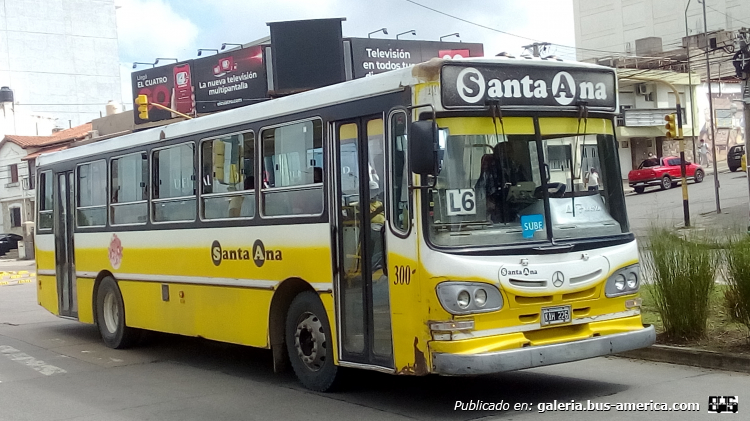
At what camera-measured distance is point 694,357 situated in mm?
9398

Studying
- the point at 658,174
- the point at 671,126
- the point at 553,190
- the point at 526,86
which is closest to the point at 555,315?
the point at 553,190

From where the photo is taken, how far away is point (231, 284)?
10.3 m

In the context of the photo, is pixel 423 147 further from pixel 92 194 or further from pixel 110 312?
pixel 92 194

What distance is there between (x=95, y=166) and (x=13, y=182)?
55227mm

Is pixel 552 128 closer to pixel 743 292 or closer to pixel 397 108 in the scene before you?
pixel 397 108

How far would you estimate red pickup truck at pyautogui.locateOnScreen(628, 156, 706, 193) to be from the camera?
4744 cm

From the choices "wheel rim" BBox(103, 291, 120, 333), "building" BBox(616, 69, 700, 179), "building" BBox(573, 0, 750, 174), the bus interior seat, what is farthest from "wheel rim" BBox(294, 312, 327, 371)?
"building" BBox(616, 69, 700, 179)

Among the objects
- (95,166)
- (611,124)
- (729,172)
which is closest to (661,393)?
(611,124)

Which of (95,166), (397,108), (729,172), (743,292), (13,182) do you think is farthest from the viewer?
(13,182)

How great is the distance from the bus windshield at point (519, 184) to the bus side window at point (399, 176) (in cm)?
29

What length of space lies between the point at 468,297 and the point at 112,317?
7.60 m

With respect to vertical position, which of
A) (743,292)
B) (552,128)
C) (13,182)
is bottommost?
(743,292)

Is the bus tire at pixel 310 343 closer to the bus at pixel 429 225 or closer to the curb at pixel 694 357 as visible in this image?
the bus at pixel 429 225

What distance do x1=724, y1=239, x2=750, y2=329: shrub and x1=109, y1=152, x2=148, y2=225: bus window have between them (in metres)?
7.27
